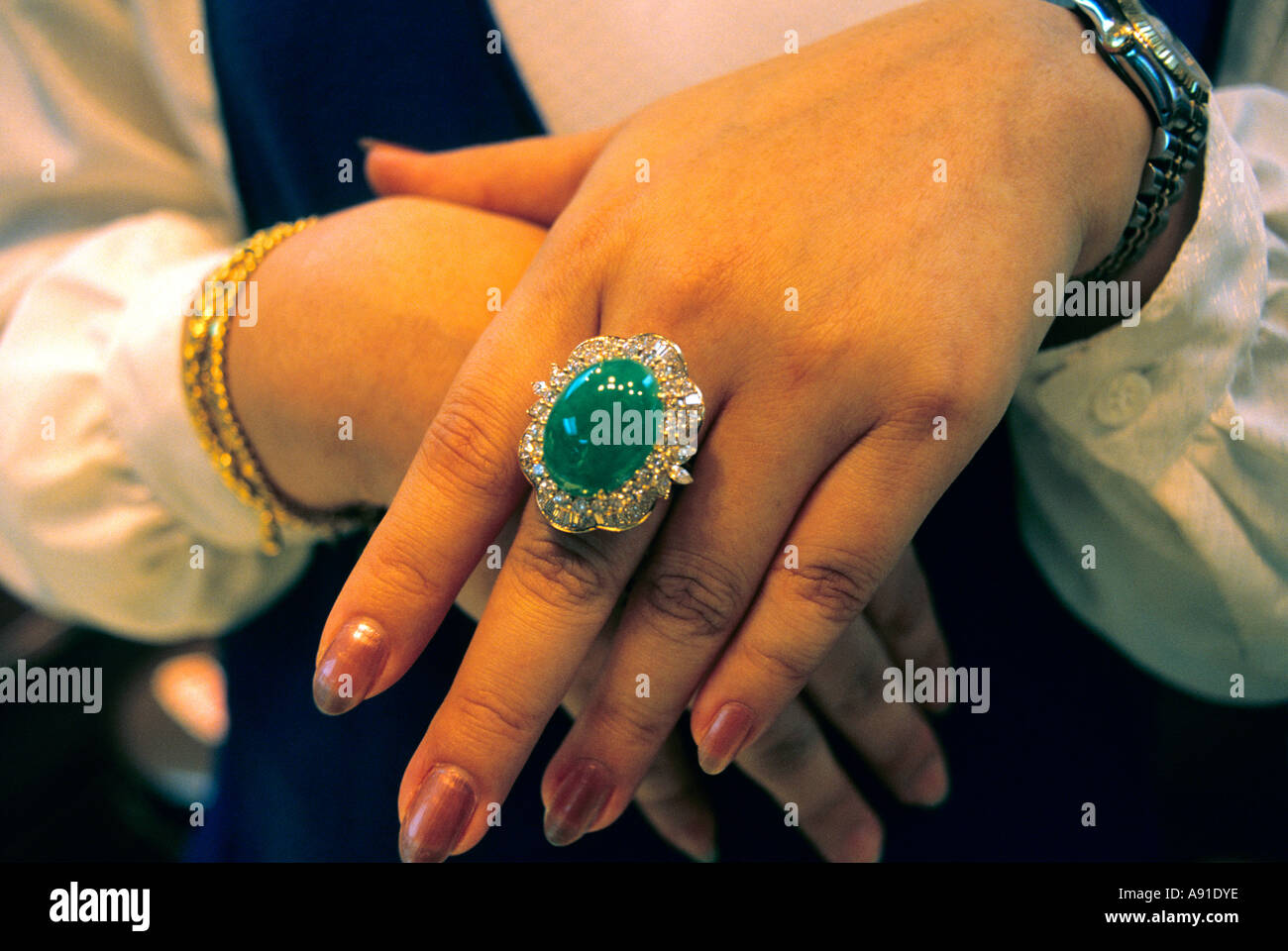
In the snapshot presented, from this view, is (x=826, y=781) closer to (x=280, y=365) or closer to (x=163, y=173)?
(x=280, y=365)

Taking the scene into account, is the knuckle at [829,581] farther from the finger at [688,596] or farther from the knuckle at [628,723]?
the knuckle at [628,723]

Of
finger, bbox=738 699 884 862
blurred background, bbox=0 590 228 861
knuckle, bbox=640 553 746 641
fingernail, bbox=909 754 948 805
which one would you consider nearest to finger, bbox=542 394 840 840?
knuckle, bbox=640 553 746 641

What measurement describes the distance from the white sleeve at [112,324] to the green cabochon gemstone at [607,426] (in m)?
0.42

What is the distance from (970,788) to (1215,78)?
73 cm

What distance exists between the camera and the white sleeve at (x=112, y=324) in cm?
77

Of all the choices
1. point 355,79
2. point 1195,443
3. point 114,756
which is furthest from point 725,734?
point 114,756

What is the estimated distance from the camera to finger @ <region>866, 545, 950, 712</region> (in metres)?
0.69

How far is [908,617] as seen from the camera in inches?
27.7

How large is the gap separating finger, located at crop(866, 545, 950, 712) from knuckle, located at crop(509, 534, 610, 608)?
27 centimetres

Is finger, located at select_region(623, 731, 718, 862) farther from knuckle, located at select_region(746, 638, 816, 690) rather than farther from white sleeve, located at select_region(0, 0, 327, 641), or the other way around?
white sleeve, located at select_region(0, 0, 327, 641)

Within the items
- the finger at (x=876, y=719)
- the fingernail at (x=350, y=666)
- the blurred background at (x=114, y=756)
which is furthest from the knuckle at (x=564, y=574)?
the blurred background at (x=114, y=756)

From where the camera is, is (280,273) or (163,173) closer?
(280,273)
